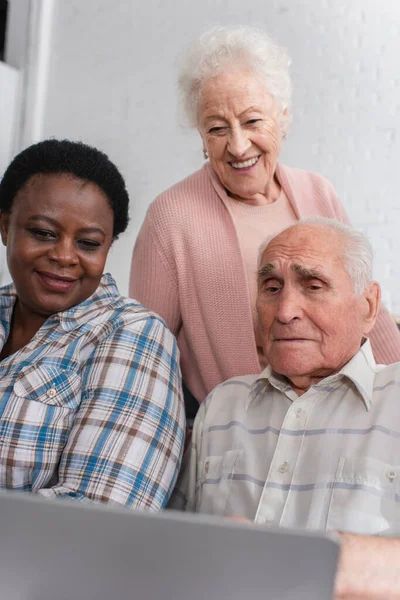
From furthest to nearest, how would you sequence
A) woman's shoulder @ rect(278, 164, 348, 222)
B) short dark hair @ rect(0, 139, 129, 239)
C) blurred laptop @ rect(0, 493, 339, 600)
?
woman's shoulder @ rect(278, 164, 348, 222) → short dark hair @ rect(0, 139, 129, 239) → blurred laptop @ rect(0, 493, 339, 600)

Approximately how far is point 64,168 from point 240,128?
0.56m

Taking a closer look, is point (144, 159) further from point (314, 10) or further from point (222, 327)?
point (222, 327)

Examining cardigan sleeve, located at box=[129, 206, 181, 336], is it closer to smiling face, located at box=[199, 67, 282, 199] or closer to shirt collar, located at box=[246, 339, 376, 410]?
smiling face, located at box=[199, 67, 282, 199]

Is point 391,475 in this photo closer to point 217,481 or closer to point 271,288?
point 217,481

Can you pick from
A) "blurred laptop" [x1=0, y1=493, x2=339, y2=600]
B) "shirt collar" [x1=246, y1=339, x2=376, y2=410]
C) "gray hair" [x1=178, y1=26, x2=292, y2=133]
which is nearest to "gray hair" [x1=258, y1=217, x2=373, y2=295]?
"shirt collar" [x1=246, y1=339, x2=376, y2=410]

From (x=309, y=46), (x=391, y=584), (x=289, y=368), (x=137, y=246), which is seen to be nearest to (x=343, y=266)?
(x=289, y=368)

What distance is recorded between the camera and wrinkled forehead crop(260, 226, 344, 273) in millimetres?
1545

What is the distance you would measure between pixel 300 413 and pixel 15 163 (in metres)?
0.79

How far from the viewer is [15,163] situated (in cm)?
158

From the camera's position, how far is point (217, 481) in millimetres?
1443

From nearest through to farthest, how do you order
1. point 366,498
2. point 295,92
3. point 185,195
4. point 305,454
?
point 366,498, point 305,454, point 185,195, point 295,92

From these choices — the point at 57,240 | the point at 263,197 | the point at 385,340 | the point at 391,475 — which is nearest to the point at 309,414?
the point at 391,475

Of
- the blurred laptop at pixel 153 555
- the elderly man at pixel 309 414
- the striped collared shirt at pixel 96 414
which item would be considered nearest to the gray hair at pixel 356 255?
the elderly man at pixel 309 414

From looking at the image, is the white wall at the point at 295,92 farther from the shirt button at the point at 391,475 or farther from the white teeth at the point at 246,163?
the shirt button at the point at 391,475
